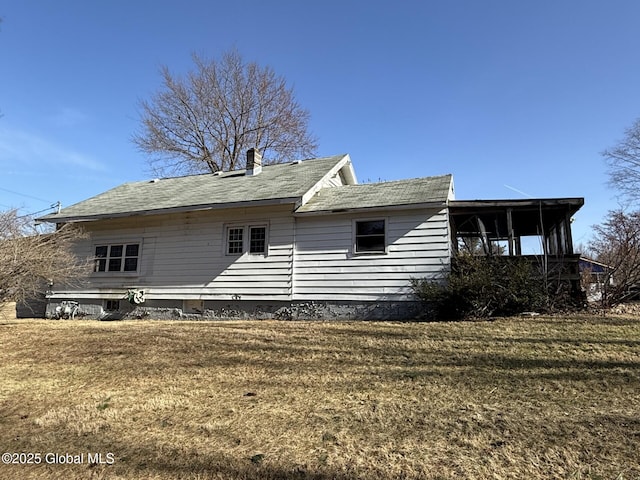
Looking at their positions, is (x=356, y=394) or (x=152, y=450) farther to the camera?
(x=356, y=394)

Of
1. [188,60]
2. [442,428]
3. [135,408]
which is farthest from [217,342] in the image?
[188,60]

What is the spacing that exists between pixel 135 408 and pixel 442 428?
3.60m

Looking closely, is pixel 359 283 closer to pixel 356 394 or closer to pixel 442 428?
pixel 356 394

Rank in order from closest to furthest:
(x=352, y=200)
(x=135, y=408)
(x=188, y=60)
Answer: (x=135, y=408) < (x=352, y=200) < (x=188, y=60)

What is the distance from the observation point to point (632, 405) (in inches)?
177

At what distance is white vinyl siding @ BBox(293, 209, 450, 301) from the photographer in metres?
10.7

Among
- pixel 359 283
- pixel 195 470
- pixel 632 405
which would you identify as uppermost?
pixel 359 283

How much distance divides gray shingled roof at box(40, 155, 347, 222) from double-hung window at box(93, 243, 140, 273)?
1209 mm

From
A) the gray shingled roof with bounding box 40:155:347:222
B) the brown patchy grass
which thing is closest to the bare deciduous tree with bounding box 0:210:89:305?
the gray shingled roof with bounding box 40:155:347:222

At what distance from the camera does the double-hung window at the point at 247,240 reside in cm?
1241

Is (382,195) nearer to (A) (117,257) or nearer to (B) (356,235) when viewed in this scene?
(B) (356,235)

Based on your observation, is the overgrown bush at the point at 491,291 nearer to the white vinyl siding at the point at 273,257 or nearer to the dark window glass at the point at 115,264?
the white vinyl siding at the point at 273,257

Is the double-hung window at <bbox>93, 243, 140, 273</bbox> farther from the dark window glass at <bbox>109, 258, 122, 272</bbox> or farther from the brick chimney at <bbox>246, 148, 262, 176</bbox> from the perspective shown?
the brick chimney at <bbox>246, 148, 262, 176</bbox>

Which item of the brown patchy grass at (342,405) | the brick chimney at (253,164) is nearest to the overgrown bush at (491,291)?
the brown patchy grass at (342,405)
